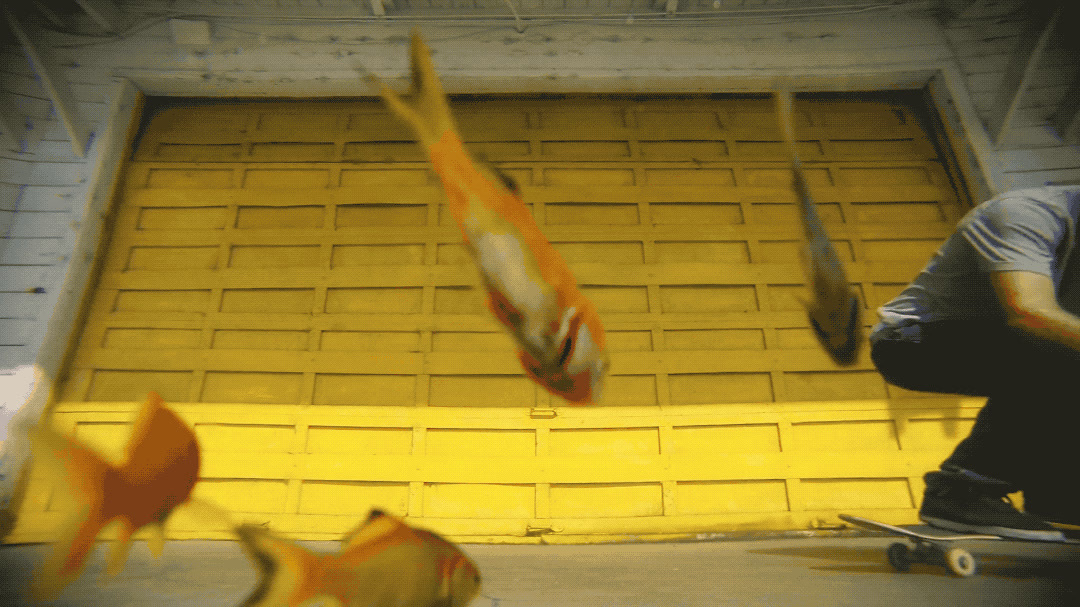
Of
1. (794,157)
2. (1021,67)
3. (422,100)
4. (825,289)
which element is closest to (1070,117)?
(1021,67)

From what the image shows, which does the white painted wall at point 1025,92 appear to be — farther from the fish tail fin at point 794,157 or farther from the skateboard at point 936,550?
the skateboard at point 936,550

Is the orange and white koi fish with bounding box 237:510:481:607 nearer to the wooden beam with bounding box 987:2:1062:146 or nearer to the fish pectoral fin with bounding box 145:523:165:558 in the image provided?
the fish pectoral fin with bounding box 145:523:165:558

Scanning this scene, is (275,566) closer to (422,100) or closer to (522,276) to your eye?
(522,276)

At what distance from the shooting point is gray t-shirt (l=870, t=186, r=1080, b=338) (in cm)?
99

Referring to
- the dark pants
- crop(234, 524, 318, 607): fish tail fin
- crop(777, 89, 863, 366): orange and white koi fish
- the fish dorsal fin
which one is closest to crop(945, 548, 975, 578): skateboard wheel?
the dark pants

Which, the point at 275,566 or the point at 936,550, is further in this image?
the point at 275,566

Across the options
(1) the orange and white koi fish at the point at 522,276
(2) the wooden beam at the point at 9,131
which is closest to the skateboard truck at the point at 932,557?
(1) the orange and white koi fish at the point at 522,276

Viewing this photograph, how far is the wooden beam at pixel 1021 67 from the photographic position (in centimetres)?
233

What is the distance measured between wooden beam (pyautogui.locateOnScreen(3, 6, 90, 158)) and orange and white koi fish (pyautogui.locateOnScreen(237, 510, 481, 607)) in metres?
2.26

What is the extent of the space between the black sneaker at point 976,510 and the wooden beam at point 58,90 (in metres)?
3.99

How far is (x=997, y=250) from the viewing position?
1.02 m

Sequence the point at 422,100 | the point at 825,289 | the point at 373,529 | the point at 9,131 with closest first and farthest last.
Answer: the point at 373,529 → the point at 9,131 → the point at 825,289 → the point at 422,100

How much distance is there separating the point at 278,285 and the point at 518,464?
1500 millimetres

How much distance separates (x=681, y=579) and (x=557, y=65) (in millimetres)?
2645
